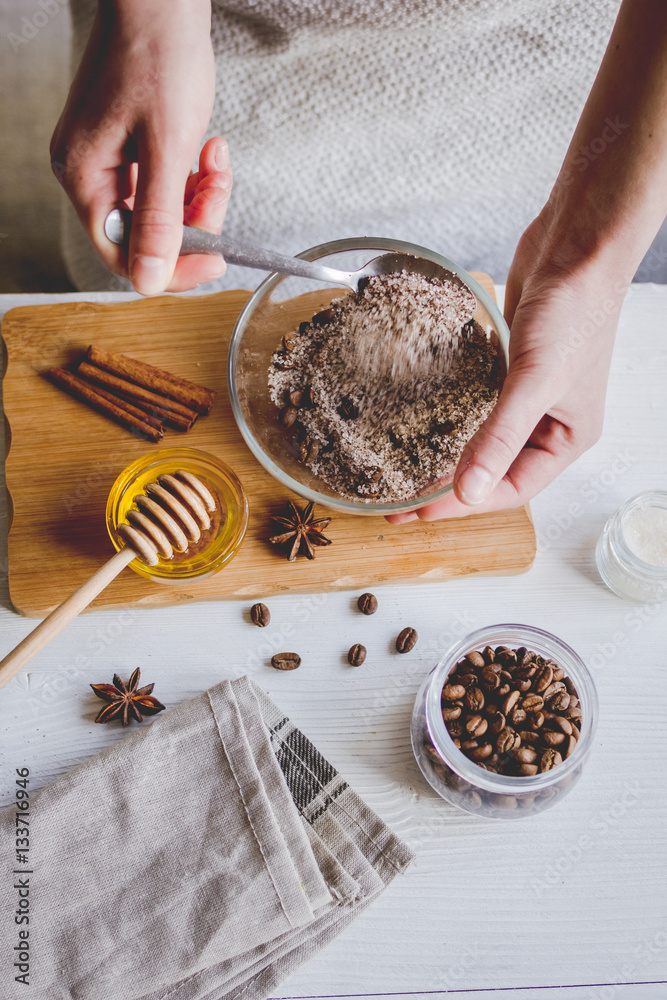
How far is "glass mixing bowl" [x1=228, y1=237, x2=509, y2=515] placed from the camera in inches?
47.0

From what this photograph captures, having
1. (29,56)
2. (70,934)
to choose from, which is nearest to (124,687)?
(70,934)

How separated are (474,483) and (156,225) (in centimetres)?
55

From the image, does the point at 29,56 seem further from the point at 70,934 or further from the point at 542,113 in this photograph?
the point at 70,934

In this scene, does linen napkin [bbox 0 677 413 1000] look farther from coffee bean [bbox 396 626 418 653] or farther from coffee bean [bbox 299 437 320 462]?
coffee bean [bbox 299 437 320 462]

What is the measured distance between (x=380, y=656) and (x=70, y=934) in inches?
23.5

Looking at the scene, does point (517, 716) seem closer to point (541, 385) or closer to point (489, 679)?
point (489, 679)

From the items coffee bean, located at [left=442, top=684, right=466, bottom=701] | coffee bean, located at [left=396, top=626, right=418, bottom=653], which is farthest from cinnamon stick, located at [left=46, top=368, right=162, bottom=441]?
coffee bean, located at [left=442, top=684, right=466, bottom=701]

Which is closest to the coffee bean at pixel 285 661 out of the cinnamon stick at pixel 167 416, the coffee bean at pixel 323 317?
the cinnamon stick at pixel 167 416

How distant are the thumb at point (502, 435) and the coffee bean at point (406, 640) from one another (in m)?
0.32

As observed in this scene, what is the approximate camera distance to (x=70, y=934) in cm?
99

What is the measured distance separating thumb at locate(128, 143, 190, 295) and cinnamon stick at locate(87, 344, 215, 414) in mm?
318

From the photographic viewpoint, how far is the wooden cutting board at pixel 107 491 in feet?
3.97
